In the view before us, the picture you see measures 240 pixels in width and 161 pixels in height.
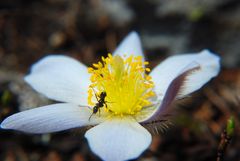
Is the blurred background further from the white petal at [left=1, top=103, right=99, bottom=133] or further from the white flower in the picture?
the white petal at [left=1, top=103, right=99, bottom=133]

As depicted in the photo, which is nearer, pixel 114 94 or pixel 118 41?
pixel 114 94

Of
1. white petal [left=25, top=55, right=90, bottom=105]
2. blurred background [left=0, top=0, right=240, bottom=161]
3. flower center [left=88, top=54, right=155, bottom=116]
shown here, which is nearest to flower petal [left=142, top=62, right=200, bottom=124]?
flower center [left=88, top=54, right=155, bottom=116]

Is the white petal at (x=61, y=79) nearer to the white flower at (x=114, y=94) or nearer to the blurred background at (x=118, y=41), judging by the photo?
the white flower at (x=114, y=94)

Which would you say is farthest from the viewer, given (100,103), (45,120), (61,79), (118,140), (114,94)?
(61,79)

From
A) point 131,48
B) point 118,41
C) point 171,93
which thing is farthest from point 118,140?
point 118,41

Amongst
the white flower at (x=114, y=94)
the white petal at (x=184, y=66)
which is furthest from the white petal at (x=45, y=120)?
the white petal at (x=184, y=66)

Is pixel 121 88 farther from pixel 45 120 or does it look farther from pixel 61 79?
pixel 45 120

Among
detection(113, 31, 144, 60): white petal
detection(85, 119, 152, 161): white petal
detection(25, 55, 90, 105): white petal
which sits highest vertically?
detection(113, 31, 144, 60): white petal

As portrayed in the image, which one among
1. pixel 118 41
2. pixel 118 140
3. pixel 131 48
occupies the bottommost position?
pixel 118 140

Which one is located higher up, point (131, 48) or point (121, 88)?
point (131, 48)
